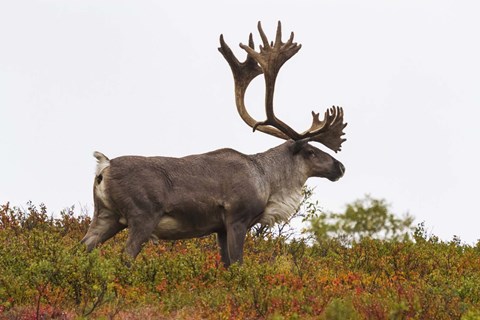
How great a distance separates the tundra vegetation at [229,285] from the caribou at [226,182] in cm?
37

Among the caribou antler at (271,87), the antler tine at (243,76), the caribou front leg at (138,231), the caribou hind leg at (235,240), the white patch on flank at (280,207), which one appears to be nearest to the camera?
the caribou front leg at (138,231)

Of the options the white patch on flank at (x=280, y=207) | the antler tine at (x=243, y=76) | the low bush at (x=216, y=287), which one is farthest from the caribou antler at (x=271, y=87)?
the low bush at (x=216, y=287)

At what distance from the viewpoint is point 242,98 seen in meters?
12.9

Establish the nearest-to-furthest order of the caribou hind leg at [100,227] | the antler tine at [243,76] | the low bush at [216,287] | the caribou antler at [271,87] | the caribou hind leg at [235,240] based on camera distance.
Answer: the low bush at [216,287] → the caribou hind leg at [100,227] → the caribou hind leg at [235,240] → the caribou antler at [271,87] → the antler tine at [243,76]

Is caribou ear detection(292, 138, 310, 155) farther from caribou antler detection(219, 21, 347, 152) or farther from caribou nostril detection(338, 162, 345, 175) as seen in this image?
caribou nostril detection(338, 162, 345, 175)

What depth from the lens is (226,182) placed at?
36.8 feet

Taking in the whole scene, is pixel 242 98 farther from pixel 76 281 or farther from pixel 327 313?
pixel 327 313

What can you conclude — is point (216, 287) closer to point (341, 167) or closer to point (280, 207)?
point (280, 207)

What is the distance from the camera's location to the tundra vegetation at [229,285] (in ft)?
26.9

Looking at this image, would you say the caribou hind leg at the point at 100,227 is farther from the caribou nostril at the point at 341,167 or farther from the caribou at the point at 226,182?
the caribou nostril at the point at 341,167

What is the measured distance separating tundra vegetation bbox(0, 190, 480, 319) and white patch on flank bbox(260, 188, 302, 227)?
25.8 inches

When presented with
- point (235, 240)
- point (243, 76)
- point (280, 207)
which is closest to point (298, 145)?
point (280, 207)

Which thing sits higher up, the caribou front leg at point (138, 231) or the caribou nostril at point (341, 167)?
the caribou nostril at point (341, 167)

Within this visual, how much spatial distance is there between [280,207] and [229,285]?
2.53m
